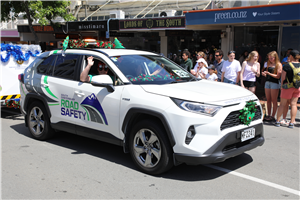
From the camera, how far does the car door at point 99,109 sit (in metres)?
4.78

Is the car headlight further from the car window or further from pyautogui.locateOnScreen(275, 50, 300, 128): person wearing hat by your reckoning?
pyautogui.locateOnScreen(275, 50, 300, 128): person wearing hat

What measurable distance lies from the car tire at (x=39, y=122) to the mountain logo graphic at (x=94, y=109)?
4.34 ft

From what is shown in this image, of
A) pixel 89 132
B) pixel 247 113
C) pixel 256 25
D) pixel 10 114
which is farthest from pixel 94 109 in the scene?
pixel 256 25

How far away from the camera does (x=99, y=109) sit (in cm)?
498

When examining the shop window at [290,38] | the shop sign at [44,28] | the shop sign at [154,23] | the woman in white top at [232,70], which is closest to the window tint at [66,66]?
the woman in white top at [232,70]

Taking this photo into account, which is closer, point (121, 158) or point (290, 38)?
point (121, 158)

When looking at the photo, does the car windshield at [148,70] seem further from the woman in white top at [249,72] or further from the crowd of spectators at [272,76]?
the woman in white top at [249,72]

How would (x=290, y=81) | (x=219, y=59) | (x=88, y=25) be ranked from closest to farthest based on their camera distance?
(x=290, y=81) < (x=219, y=59) < (x=88, y=25)

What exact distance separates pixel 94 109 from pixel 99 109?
0.13m

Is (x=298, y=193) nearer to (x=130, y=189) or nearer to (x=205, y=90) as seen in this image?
(x=205, y=90)

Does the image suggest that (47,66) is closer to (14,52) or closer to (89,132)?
(89,132)

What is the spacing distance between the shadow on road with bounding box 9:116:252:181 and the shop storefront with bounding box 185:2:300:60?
6.25m

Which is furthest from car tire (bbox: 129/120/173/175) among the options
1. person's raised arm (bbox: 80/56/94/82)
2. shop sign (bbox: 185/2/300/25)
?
shop sign (bbox: 185/2/300/25)

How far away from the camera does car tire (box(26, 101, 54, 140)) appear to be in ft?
20.1
